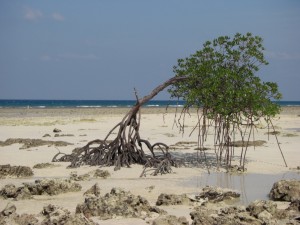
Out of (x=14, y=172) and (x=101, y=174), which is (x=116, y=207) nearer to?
(x=101, y=174)

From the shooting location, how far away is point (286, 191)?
7848mm

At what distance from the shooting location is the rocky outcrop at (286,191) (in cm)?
782

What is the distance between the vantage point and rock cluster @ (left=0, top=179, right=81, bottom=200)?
8.11 meters

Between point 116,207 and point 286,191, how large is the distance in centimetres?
280

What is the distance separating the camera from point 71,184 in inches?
343

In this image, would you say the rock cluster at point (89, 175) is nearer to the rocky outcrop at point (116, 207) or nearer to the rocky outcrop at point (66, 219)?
the rocky outcrop at point (116, 207)

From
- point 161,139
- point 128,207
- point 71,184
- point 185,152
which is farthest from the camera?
point 161,139

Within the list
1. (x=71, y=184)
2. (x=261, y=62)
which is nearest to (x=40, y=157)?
(x=71, y=184)

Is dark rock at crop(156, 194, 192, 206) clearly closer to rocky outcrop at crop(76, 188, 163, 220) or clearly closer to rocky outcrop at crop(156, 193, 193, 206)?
rocky outcrop at crop(156, 193, 193, 206)

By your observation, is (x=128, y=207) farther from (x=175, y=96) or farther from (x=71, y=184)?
(x=175, y=96)

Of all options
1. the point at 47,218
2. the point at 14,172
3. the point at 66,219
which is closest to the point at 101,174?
the point at 14,172

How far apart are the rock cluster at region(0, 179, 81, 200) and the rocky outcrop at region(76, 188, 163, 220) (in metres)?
1.71

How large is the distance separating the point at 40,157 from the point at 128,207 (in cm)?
773

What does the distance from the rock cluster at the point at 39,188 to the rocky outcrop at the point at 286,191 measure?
10.8 feet
